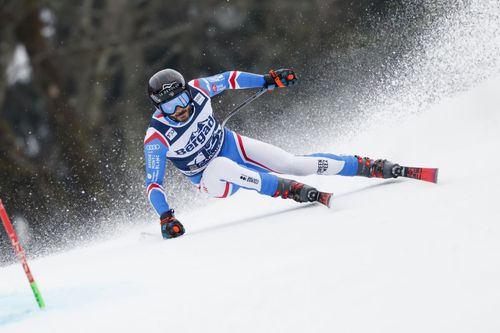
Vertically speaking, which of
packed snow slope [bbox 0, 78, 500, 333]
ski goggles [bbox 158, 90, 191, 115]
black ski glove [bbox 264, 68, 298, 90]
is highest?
black ski glove [bbox 264, 68, 298, 90]

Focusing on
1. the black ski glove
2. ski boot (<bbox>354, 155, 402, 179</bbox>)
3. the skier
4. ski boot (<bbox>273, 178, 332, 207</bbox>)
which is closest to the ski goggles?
the skier

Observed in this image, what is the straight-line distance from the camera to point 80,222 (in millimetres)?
12977

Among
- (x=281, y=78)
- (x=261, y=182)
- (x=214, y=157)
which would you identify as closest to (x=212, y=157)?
(x=214, y=157)

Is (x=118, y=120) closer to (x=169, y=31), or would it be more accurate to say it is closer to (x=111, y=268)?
(x=169, y=31)

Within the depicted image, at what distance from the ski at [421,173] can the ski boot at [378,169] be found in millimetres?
58

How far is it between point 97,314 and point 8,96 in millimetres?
15634

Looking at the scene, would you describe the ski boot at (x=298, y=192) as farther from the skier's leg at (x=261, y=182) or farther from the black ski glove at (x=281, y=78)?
the black ski glove at (x=281, y=78)

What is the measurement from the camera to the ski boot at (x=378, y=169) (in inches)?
193

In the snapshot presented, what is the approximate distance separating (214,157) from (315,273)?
7.38 feet

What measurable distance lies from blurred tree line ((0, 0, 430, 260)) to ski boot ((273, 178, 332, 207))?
9.12 m

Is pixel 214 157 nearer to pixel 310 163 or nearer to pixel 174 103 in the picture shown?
pixel 174 103

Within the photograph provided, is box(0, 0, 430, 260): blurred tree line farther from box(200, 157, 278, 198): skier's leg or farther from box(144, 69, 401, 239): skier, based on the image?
box(200, 157, 278, 198): skier's leg

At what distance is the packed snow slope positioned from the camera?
272cm

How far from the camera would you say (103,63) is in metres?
18.5
